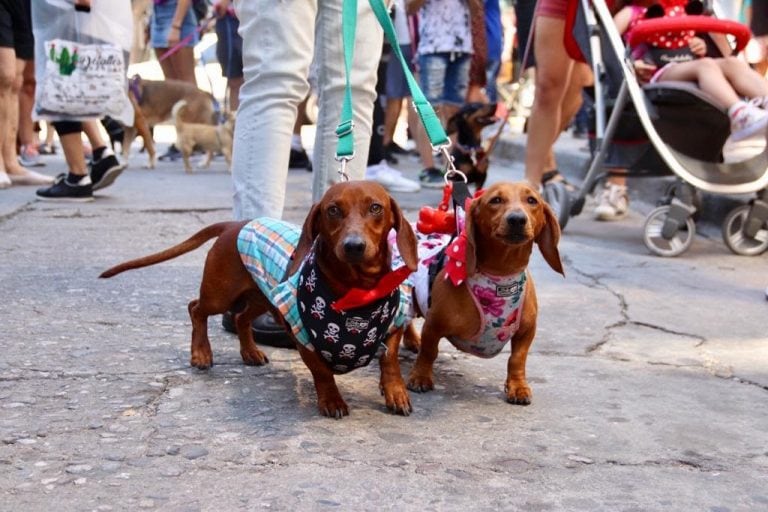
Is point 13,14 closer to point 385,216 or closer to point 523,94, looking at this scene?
point 385,216

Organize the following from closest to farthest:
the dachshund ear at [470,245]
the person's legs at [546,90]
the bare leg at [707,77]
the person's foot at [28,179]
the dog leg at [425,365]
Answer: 1. the dachshund ear at [470,245]
2. the dog leg at [425,365]
3. the bare leg at [707,77]
4. the person's legs at [546,90]
5. the person's foot at [28,179]

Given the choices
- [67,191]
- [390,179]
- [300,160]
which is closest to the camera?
[67,191]

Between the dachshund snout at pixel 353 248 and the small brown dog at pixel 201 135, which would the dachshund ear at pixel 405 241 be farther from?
the small brown dog at pixel 201 135

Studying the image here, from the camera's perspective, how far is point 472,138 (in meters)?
6.57

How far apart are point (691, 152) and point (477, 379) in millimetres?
2445

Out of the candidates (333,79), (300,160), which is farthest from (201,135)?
(333,79)

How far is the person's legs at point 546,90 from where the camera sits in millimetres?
4984

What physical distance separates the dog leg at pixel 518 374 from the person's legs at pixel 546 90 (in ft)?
8.82

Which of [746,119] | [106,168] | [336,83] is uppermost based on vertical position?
[336,83]

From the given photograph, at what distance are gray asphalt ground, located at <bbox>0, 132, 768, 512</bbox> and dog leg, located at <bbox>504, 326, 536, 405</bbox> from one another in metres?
0.03

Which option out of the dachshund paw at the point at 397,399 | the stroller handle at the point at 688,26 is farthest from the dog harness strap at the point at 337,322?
the stroller handle at the point at 688,26

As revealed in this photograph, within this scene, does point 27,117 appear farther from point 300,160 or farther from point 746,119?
point 746,119

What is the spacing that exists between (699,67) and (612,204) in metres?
1.34

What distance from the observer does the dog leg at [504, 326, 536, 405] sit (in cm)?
241
